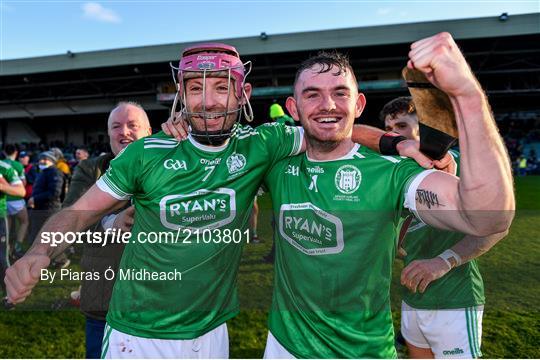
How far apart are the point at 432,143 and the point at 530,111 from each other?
3692 centimetres

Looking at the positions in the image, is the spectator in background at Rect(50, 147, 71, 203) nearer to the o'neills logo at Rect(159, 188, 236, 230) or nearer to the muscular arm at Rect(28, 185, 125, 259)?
the muscular arm at Rect(28, 185, 125, 259)

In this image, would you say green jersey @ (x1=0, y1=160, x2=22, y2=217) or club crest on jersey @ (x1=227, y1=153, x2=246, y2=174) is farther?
green jersey @ (x1=0, y1=160, x2=22, y2=217)

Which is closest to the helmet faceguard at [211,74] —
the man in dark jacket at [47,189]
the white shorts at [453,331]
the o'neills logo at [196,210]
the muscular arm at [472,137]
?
the o'neills logo at [196,210]

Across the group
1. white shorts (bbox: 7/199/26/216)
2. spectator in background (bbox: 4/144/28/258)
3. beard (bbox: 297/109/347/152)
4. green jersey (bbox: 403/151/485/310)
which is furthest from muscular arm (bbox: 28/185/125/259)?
white shorts (bbox: 7/199/26/216)

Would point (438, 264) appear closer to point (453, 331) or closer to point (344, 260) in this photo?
point (453, 331)

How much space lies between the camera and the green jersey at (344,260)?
186cm

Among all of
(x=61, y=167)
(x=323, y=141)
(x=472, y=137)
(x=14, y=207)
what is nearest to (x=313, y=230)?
(x=323, y=141)

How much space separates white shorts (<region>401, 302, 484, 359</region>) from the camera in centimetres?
266

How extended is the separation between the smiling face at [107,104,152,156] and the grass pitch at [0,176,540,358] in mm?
1125

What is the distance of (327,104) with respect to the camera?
6.17 feet

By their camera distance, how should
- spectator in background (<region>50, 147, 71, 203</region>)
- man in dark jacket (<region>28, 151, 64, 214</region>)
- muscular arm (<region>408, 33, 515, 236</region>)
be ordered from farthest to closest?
spectator in background (<region>50, 147, 71, 203</region>) → man in dark jacket (<region>28, 151, 64, 214</region>) → muscular arm (<region>408, 33, 515, 236</region>)

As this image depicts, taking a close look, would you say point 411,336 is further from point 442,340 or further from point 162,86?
point 162,86

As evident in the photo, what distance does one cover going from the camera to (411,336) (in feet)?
9.64

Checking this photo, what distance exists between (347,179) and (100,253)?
1.95 metres
